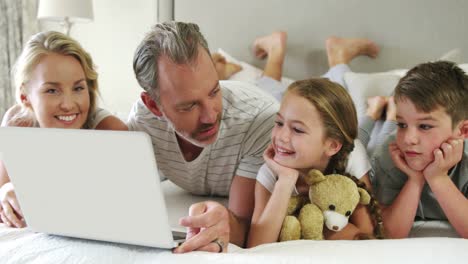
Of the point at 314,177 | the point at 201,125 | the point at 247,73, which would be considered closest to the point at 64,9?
the point at 247,73

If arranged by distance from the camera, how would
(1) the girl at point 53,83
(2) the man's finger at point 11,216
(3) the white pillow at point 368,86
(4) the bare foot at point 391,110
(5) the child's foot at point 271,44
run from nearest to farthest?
(2) the man's finger at point 11,216, (1) the girl at point 53,83, (4) the bare foot at point 391,110, (3) the white pillow at point 368,86, (5) the child's foot at point 271,44

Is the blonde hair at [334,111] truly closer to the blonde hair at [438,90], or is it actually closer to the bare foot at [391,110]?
the blonde hair at [438,90]

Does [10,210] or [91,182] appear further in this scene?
[10,210]

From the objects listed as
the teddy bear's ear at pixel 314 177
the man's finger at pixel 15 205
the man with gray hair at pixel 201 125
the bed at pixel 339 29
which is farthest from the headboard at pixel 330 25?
the man's finger at pixel 15 205

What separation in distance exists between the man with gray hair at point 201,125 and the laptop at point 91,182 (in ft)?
0.30

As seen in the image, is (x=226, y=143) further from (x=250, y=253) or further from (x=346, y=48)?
(x=346, y=48)

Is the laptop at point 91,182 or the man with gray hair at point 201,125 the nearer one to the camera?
the laptop at point 91,182

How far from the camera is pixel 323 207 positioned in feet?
3.51

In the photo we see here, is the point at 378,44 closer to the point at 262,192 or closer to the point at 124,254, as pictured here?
the point at 262,192

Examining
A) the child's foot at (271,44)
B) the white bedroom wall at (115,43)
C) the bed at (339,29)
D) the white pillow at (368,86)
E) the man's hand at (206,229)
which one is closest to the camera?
the man's hand at (206,229)

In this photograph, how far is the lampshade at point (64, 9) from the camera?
2.60m

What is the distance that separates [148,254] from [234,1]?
6.78 feet

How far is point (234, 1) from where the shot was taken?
2.65 metres

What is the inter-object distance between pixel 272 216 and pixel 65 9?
200cm
